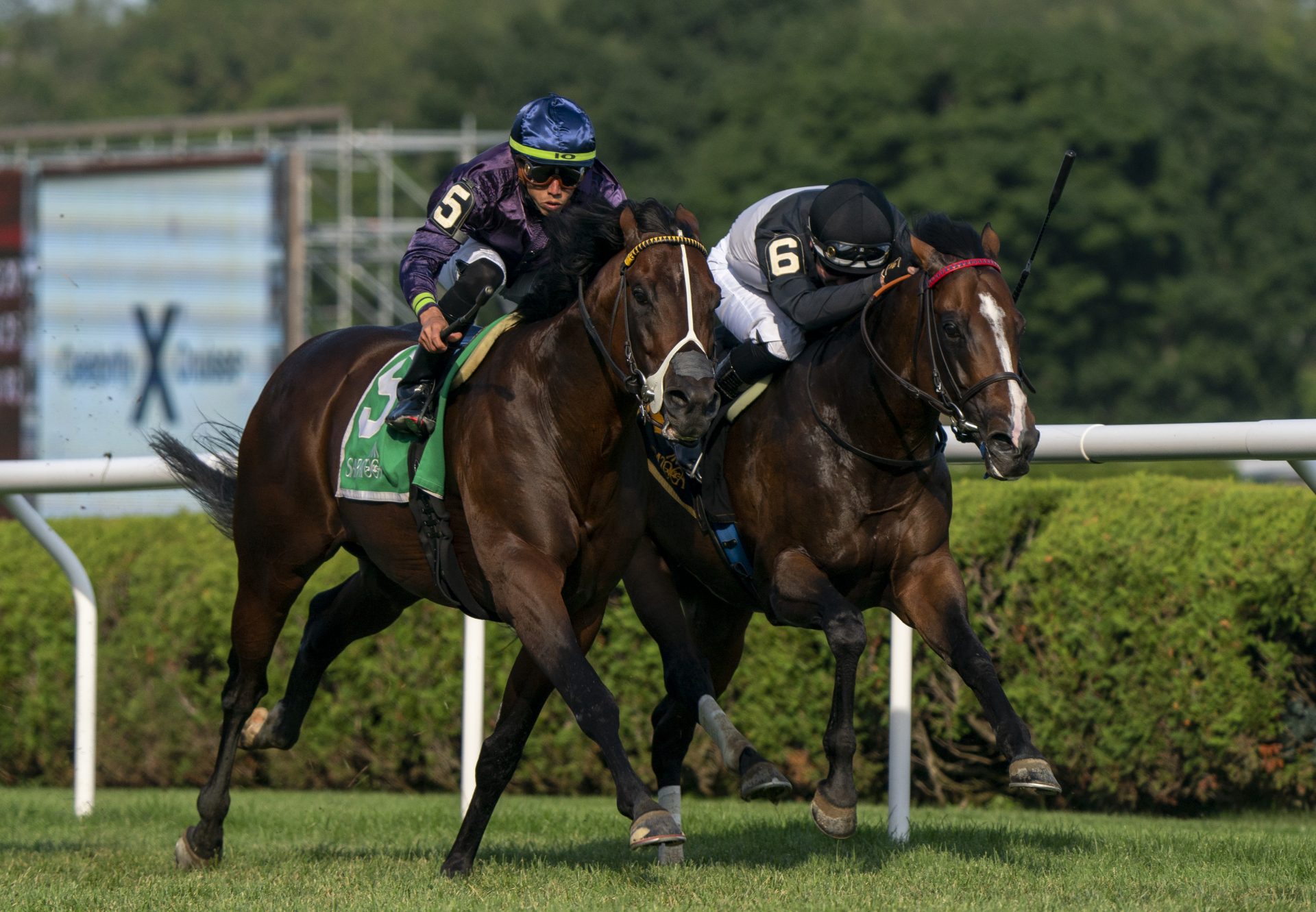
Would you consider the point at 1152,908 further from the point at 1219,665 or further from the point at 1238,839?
the point at 1219,665

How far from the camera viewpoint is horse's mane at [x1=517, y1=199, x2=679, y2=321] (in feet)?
15.8

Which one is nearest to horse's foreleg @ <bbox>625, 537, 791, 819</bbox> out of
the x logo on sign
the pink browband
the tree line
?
the pink browband

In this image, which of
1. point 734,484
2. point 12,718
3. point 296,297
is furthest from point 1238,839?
point 296,297

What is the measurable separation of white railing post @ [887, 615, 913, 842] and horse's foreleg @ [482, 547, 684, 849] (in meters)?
1.44

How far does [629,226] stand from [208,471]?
2406mm

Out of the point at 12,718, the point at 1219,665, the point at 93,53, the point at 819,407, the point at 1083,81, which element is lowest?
the point at 12,718

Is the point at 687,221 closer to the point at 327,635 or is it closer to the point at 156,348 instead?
the point at 327,635

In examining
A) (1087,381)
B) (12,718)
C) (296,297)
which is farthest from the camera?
(1087,381)

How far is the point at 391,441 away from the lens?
545 cm

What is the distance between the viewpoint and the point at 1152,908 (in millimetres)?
4355

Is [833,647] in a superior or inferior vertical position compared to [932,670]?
superior

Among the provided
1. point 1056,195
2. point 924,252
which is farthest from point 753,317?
point 1056,195

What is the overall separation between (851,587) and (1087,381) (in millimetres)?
34944

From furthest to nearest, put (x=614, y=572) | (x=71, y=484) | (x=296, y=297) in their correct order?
(x=296, y=297), (x=71, y=484), (x=614, y=572)
